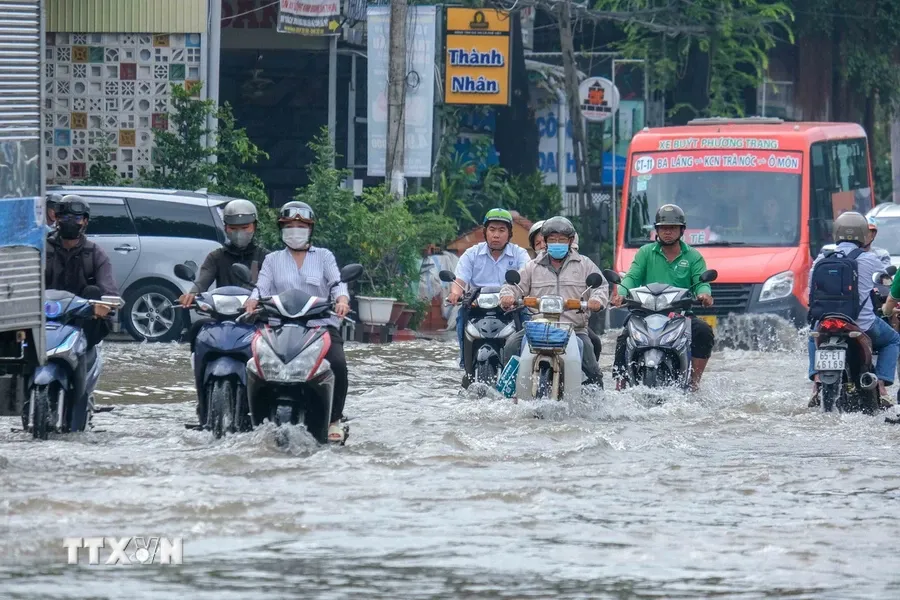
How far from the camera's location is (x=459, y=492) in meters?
8.48

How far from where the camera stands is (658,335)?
38.9 feet

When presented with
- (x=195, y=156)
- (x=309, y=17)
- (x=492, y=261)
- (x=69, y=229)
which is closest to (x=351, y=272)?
(x=69, y=229)

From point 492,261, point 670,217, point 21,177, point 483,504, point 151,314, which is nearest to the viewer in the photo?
point 483,504

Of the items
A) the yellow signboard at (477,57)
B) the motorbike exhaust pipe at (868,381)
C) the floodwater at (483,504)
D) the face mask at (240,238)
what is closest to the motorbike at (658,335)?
the floodwater at (483,504)

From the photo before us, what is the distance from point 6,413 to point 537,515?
277 centimetres

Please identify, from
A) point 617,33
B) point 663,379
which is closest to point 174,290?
point 663,379

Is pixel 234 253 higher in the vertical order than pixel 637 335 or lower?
higher

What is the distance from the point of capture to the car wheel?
18.6m

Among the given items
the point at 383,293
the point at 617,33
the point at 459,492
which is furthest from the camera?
the point at 617,33

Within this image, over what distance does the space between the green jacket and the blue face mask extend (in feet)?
1.90

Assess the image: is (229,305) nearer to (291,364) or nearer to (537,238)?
(291,364)

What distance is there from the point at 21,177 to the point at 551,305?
12.9 ft

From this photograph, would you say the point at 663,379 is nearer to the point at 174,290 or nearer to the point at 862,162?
the point at 174,290

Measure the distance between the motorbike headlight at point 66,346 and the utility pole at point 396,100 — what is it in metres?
12.2
